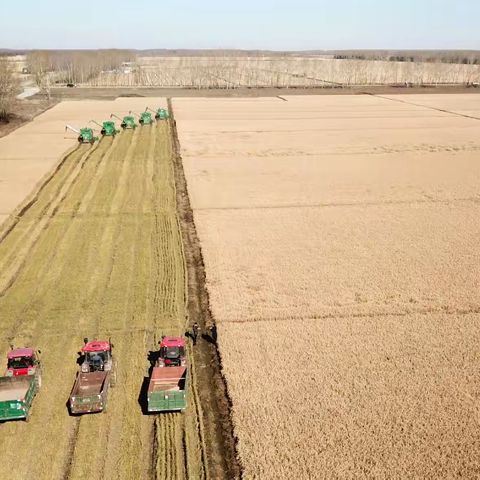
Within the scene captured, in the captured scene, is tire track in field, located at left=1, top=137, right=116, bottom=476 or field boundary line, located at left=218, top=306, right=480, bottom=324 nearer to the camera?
tire track in field, located at left=1, top=137, right=116, bottom=476

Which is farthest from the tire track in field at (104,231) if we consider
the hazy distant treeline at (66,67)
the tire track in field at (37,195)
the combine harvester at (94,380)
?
the hazy distant treeline at (66,67)

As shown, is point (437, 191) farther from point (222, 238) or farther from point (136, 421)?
point (136, 421)

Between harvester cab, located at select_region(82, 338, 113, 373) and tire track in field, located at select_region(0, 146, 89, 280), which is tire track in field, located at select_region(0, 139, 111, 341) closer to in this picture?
tire track in field, located at select_region(0, 146, 89, 280)

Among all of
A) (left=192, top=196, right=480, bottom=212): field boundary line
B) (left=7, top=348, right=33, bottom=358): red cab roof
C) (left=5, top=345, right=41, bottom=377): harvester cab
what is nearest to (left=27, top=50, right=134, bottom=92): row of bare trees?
(left=192, top=196, right=480, bottom=212): field boundary line

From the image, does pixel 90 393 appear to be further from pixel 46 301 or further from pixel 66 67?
pixel 66 67

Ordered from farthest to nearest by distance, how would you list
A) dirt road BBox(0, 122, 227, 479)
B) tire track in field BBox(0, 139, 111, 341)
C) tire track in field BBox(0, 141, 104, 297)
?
tire track in field BBox(0, 141, 104, 297) → tire track in field BBox(0, 139, 111, 341) → dirt road BBox(0, 122, 227, 479)

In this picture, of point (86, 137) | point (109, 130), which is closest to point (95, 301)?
point (86, 137)

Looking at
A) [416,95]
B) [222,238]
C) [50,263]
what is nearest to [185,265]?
[222,238]

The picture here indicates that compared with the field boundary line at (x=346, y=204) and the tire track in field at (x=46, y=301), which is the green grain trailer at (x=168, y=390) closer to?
the tire track in field at (x=46, y=301)

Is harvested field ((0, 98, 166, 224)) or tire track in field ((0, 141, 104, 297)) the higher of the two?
harvested field ((0, 98, 166, 224))
